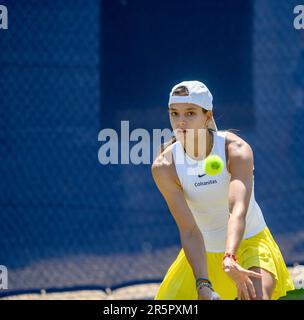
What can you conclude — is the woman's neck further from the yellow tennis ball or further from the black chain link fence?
the black chain link fence

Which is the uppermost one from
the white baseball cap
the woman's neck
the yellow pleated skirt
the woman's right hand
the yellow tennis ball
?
the white baseball cap

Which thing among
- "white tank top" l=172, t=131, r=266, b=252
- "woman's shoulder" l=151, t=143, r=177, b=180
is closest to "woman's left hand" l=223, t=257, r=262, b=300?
"white tank top" l=172, t=131, r=266, b=252

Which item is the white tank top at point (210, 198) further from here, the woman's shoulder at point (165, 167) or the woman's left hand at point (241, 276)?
the woman's left hand at point (241, 276)

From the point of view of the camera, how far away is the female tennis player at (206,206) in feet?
12.5

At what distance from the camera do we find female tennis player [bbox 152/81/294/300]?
3811 millimetres

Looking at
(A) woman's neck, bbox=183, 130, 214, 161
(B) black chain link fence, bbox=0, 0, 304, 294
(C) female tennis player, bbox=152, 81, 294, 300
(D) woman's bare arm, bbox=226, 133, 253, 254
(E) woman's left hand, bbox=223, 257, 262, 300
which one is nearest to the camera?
(E) woman's left hand, bbox=223, 257, 262, 300

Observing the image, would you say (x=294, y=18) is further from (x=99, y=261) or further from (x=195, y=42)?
(x=99, y=261)

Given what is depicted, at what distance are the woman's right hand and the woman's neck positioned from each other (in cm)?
60

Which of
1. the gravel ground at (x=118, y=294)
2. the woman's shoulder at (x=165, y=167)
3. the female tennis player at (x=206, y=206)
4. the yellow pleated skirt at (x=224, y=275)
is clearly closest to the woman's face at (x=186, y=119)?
the female tennis player at (x=206, y=206)

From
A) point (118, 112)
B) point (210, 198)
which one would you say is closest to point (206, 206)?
point (210, 198)

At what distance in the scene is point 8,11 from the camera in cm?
537

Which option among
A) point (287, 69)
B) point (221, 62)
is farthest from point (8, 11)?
point (287, 69)

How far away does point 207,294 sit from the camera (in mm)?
3748
